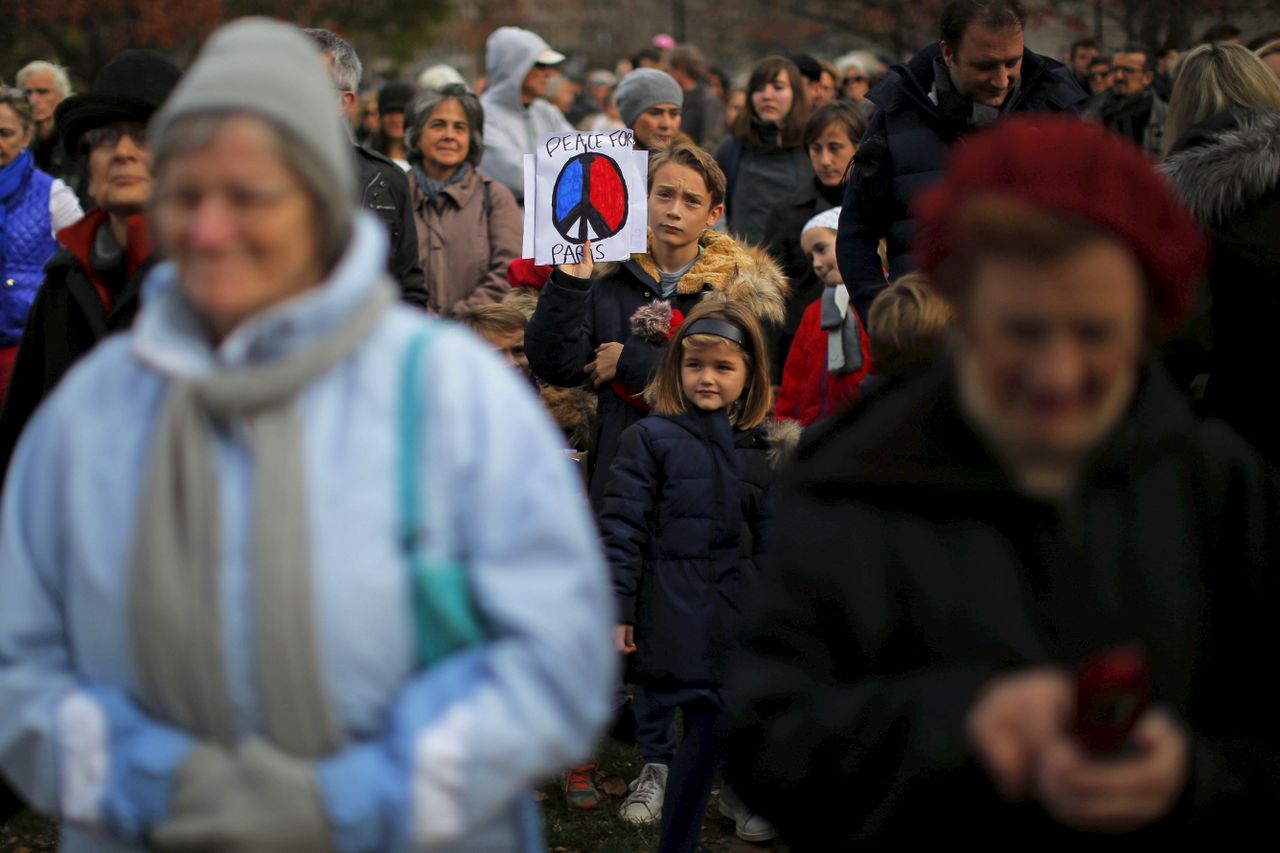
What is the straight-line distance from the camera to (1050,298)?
2135 mm

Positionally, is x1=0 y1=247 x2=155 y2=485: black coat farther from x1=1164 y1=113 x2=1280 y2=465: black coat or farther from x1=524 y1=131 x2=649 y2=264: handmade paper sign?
x1=1164 y1=113 x2=1280 y2=465: black coat

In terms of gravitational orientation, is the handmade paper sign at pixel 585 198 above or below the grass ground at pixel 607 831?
above

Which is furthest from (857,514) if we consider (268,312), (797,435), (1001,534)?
(797,435)

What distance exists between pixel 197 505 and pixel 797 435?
342 centimetres

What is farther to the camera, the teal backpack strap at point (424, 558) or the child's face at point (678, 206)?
the child's face at point (678, 206)

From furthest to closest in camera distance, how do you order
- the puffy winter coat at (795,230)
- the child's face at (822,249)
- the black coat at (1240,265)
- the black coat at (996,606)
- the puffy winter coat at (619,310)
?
the puffy winter coat at (795,230)
the child's face at (822,249)
the puffy winter coat at (619,310)
the black coat at (1240,265)
the black coat at (996,606)

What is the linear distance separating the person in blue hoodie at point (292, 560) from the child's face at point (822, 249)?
5.03 m

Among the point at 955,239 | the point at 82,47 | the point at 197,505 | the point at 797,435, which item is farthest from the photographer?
the point at 82,47

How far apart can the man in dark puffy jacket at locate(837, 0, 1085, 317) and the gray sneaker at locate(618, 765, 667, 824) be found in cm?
176

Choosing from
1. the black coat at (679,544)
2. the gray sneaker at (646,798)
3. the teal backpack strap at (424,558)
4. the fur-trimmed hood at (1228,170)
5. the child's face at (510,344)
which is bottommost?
the gray sneaker at (646,798)

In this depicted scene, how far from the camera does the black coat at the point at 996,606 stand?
2209mm

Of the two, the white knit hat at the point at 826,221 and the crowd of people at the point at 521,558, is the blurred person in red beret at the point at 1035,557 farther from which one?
the white knit hat at the point at 826,221

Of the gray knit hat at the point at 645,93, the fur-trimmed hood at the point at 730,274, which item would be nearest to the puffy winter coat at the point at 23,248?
the gray knit hat at the point at 645,93

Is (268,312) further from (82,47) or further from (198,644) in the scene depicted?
(82,47)
